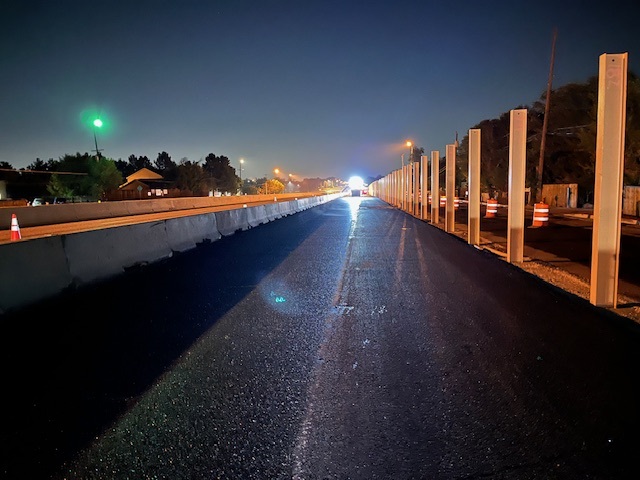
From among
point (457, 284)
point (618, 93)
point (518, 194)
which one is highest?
point (618, 93)

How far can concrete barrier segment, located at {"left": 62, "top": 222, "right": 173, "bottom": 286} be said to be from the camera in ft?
25.1

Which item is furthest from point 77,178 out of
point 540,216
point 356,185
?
point 540,216

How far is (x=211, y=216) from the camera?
15.9 m

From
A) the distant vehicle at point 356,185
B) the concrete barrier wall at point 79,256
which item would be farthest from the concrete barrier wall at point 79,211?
the distant vehicle at point 356,185

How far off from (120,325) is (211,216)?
34.0ft

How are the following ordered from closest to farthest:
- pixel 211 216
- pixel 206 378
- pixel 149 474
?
1. pixel 149 474
2. pixel 206 378
3. pixel 211 216

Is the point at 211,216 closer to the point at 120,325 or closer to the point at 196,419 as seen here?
the point at 120,325

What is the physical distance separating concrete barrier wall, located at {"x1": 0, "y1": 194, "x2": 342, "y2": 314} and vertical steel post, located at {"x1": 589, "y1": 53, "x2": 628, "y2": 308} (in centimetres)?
782

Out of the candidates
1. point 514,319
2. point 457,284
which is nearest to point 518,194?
point 457,284

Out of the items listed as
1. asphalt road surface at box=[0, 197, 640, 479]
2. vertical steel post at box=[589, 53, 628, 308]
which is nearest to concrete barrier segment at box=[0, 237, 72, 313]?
asphalt road surface at box=[0, 197, 640, 479]

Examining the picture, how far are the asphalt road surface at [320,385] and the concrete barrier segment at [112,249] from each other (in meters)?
0.52

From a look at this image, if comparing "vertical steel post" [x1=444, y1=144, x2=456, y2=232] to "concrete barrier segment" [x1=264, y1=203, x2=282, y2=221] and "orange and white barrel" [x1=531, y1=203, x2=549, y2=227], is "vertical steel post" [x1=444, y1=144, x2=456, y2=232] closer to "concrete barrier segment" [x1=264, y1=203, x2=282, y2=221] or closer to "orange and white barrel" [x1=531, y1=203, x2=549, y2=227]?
"orange and white barrel" [x1=531, y1=203, x2=549, y2=227]

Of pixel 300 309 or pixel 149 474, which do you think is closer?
pixel 149 474

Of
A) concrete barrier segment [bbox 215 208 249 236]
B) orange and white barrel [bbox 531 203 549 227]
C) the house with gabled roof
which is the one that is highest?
the house with gabled roof
